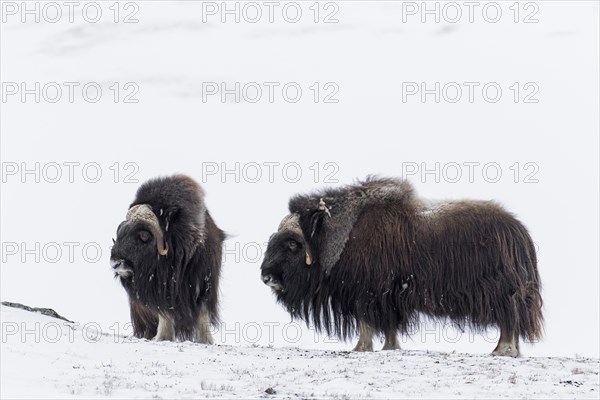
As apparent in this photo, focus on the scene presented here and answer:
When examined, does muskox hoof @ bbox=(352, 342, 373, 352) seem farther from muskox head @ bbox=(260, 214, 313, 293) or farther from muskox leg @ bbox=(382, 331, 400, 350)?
muskox head @ bbox=(260, 214, 313, 293)

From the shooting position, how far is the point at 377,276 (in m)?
7.98

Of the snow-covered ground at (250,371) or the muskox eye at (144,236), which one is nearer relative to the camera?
the snow-covered ground at (250,371)

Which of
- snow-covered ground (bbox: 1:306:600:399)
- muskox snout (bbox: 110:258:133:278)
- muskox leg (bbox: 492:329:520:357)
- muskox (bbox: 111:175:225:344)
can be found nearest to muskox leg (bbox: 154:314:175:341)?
muskox (bbox: 111:175:225:344)

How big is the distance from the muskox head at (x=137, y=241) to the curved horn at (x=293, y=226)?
3.71 ft

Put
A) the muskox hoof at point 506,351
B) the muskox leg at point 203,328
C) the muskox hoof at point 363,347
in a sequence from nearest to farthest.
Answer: the muskox hoof at point 506,351 < the muskox hoof at point 363,347 < the muskox leg at point 203,328

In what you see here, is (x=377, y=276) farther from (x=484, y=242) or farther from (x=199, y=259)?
(x=199, y=259)

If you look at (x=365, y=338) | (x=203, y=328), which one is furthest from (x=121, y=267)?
(x=365, y=338)

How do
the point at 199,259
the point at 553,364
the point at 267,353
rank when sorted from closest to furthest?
1. the point at 553,364
2. the point at 267,353
3. the point at 199,259

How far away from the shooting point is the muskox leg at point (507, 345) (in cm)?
772

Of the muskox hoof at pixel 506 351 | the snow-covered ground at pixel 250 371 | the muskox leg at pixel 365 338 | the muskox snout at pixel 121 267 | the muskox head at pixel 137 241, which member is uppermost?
the muskox head at pixel 137 241

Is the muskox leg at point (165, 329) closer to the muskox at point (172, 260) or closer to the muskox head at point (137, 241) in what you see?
the muskox at point (172, 260)

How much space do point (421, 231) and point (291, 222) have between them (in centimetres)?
110

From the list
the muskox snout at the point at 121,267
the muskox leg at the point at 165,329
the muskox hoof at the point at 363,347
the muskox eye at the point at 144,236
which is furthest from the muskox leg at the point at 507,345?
the muskox snout at the point at 121,267

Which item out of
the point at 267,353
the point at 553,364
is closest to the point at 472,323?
the point at 553,364
